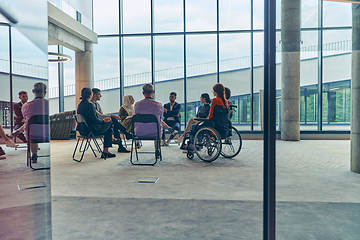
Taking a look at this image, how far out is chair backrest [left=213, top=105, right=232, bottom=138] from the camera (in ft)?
17.4

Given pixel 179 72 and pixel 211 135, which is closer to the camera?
pixel 211 135

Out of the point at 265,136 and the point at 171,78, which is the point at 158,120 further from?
the point at 171,78

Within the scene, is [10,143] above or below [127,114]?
below

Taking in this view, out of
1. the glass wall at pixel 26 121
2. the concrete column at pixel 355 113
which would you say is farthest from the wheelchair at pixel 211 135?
the glass wall at pixel 26 121

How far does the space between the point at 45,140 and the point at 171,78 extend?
8.98 meters

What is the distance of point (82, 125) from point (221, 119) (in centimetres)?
255

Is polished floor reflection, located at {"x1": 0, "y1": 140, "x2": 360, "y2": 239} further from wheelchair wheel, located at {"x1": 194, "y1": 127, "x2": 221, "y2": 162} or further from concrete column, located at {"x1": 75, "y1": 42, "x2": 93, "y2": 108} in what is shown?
concrete column, located at {"x1": 75, "y1": 42, "x2": 93, "y2": 108}

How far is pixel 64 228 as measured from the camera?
2252 millimetres

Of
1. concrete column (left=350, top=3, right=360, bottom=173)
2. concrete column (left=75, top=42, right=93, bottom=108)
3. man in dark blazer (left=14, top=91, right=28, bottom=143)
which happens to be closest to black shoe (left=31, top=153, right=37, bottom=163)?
man in dark blazer (left=14, top=91, right=28, bottom=143)

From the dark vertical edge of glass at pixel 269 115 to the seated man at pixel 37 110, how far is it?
135cm

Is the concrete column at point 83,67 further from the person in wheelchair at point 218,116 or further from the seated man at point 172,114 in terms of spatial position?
the person in wheelchair at point 218,116

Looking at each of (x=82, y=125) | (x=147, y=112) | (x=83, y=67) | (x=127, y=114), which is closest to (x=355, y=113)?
(x=147, y=112)

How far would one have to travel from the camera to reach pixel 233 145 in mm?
5934

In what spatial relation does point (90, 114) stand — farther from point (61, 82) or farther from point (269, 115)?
point (61, 82)
